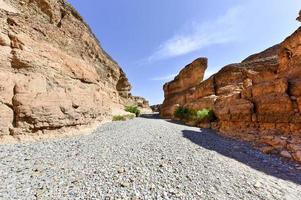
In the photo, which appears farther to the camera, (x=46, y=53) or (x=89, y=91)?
(x=89, y=91)

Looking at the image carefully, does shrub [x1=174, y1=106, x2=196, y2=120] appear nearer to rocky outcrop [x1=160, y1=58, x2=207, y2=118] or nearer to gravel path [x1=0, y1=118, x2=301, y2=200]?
rocky outcrop [x1=160, y1=58, x2=207, y2=118]

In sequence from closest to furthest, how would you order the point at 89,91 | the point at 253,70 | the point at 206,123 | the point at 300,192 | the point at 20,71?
the point at 300,192
the point at 20,71
the point at 89,91
the point at 206,123
the point at 253,70

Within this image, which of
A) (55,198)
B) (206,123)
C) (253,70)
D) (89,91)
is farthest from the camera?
(253,70)

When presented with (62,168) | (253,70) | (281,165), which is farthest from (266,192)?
(253,70)

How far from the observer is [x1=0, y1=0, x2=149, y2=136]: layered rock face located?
6047 mm

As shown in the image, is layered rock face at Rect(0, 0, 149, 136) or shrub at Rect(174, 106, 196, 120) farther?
shrub at Rect(174, 106, 196, 120)

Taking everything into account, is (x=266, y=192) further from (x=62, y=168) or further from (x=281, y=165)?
(x=62, y=168)

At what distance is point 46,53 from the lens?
26.8 feet

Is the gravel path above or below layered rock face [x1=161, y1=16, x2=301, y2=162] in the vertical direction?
below

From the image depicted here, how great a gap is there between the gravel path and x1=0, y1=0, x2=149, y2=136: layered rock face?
54.6 inches

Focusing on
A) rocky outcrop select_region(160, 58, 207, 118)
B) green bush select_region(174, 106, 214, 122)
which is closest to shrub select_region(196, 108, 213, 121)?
green bush select_region(174, 106, 214, 122)

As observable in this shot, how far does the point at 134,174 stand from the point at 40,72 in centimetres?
677

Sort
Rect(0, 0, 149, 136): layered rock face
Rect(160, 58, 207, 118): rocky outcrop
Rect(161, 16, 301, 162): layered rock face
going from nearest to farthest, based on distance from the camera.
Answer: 1. Rect(0, 0, 149, 136): layered rock face
2. Rect(161, 16, 301, 162): layered rock face
3. Rect(160, 58, 207, 118): rocky outcrop

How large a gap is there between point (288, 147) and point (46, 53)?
41.5 feet
